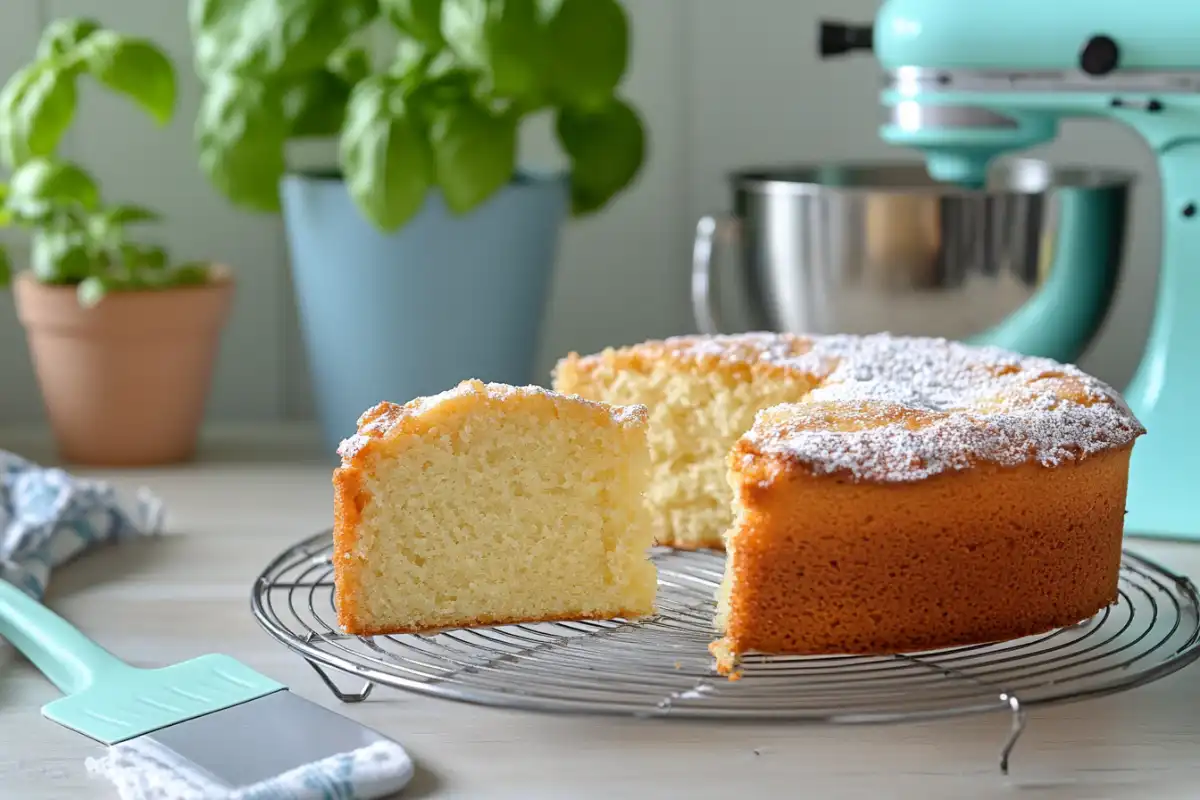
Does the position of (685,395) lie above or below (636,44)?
below

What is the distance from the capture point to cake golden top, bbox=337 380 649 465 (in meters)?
1.35

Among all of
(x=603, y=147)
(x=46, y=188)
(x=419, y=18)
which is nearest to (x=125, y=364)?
(x=46, y=188)

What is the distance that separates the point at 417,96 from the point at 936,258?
2.25 feet

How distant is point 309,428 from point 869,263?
988mm

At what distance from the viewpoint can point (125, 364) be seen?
211 centimetres

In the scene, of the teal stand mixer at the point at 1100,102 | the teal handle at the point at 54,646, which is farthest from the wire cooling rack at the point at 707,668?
the teal stand mixer at the point at 1100,102

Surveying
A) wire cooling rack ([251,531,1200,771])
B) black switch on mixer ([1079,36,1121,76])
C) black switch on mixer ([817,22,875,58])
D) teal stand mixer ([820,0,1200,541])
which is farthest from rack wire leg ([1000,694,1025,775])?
black switch on mixer ([817,22,875,58])

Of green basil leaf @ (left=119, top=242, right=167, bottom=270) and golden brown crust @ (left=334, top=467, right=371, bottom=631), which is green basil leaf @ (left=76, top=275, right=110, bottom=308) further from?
golden brown crust @ (left=334, top=467, right=371, bottom=631)

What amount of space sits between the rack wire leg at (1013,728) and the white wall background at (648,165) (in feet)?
4.67

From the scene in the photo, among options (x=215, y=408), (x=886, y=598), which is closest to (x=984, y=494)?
(x=886, y=598)

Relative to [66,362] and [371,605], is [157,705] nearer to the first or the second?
[371,605]

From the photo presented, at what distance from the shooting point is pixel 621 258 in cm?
254

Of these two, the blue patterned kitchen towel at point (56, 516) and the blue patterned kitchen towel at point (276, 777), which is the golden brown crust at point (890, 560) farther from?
the blue patterned kitchen towel at point (56, 516)

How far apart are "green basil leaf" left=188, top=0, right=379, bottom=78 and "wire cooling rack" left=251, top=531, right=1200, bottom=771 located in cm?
80
